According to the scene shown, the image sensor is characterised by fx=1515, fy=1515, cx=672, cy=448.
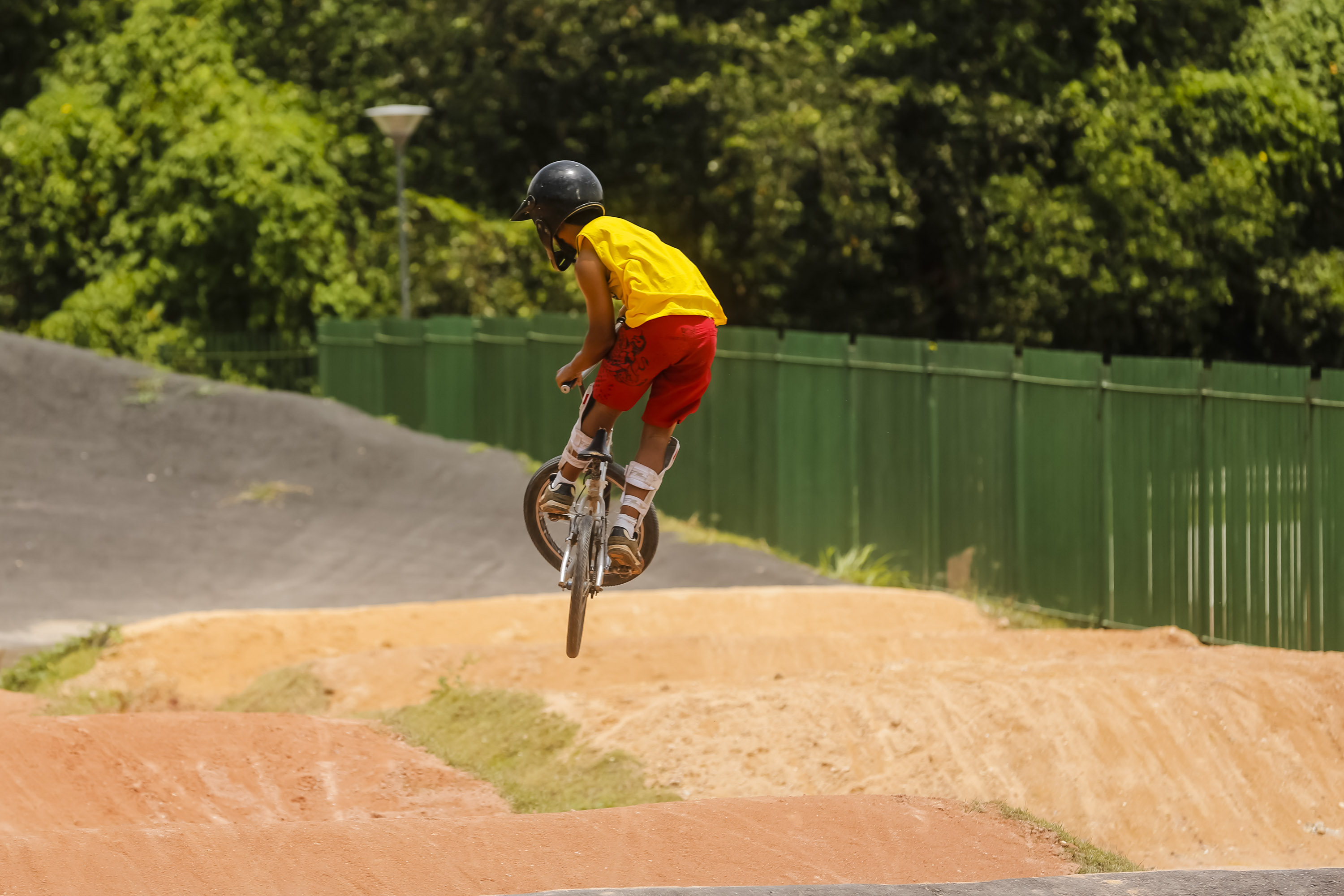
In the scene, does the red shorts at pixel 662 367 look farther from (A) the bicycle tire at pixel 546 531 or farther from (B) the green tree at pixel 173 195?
(B) the green tree at pixel 173 195

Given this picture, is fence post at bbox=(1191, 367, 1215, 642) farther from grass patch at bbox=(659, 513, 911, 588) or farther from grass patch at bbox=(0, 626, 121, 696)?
grass patch at bbox=(0, 626, 121, 696)

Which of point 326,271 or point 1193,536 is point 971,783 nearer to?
point 1193,536

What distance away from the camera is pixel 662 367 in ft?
21.3

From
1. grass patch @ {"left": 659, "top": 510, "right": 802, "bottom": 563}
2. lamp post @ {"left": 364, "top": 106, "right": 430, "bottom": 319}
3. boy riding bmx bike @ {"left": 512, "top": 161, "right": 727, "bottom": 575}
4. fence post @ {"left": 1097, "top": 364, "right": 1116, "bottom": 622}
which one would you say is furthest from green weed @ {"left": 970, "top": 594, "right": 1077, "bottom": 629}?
lamp post @ {"left": 364, "top": 106, "right": 430, "bottom": 319}

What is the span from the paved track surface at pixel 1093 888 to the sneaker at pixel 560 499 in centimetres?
186

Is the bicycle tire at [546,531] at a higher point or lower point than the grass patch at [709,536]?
higher

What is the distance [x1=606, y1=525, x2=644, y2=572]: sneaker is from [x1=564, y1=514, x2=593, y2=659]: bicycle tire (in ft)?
0.34

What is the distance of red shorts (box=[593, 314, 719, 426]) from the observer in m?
6.45

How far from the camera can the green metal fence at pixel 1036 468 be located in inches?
459

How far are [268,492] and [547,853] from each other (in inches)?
624

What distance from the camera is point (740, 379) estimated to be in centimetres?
1795

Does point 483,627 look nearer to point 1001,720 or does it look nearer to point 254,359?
point 1001,720

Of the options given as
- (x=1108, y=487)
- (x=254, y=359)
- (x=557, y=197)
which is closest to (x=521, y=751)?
(x=557, y=197)

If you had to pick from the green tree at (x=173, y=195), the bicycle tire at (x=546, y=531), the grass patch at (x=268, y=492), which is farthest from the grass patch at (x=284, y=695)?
the green tree at (x=173, y=195)
